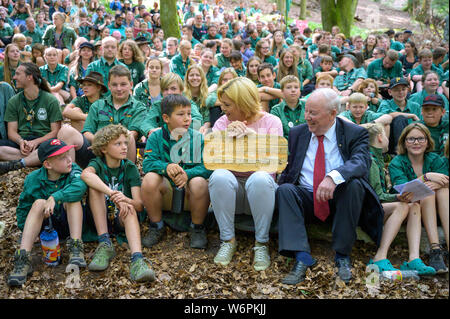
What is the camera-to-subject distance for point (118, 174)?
381 centimetres

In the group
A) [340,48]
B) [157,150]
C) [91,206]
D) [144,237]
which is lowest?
[144,237]

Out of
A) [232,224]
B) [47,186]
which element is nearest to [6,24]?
[47,186]

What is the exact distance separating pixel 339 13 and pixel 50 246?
15.7 m

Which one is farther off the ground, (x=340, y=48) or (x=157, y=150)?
(x=340, y=48)

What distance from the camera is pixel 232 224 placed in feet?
11.8

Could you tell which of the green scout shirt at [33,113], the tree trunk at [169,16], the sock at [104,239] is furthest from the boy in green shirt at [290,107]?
the tree trunk at [169,16]

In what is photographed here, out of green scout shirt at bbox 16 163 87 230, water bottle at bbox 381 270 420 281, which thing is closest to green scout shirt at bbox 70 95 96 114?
green scout shirt at bbox 16 163 87 230

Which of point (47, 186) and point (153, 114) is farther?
point (153, 114)

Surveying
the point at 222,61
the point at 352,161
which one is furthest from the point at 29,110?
the point at 222,61
